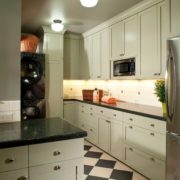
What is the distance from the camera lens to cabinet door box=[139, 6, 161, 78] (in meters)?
2.83

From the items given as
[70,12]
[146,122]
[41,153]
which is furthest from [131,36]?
[41,153]

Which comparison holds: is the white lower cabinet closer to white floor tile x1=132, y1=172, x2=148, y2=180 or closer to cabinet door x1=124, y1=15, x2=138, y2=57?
white floor tile x1=132, y1=172, x2=148, y2=180

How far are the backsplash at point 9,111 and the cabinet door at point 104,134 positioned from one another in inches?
70.4

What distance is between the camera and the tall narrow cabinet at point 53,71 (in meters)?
4.47

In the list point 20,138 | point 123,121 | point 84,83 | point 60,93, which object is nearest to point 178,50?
point 123,121

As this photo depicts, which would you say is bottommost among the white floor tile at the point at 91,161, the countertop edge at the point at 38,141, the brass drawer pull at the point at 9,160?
the white floor tile at the point at 91,161

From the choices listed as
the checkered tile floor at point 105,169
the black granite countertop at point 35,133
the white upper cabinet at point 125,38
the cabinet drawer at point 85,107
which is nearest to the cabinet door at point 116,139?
the checkered tile floor at point 105,169

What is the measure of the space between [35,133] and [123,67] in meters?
2.35

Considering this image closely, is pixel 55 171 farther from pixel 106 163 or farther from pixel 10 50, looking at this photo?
pixel 106 163

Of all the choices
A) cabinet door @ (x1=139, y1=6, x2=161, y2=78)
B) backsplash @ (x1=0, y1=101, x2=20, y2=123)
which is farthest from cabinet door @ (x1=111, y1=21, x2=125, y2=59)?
backsplash @ (x1=0, y1=101, x2=20, y2=123)

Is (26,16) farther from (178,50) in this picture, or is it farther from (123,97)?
(178,50)

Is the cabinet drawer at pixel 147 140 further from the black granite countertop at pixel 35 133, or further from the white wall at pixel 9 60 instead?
the white wall at pixel 9 60

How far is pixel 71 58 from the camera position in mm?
5078

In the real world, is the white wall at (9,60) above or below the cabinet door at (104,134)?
above
